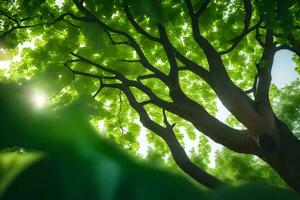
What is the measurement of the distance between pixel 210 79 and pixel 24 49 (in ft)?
22.7

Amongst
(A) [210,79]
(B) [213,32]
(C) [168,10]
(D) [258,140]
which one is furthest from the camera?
(B) [213,32]

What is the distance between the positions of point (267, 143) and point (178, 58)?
10.2ft

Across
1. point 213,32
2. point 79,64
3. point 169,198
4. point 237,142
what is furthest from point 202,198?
point 79,64

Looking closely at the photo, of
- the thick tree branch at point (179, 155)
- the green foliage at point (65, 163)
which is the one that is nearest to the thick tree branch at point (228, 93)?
the thick tree branch at point (179, 155)

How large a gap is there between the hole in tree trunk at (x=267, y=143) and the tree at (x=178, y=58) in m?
0.02

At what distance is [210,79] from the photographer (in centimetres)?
862

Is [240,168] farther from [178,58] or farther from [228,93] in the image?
[228,93]

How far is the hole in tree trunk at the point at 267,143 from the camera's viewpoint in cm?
736

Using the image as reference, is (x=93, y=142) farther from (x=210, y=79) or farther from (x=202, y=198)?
(x=210, y=79)

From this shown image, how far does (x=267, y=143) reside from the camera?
24.3ft

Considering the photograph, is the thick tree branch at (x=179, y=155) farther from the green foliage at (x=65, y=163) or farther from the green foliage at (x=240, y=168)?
the green foliage at (x=240, y=168)

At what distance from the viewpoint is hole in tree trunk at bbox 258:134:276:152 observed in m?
7.36

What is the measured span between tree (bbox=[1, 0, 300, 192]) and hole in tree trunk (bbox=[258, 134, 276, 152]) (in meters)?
0.02

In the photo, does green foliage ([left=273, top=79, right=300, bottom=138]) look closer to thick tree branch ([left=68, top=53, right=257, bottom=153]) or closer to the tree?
the tree
